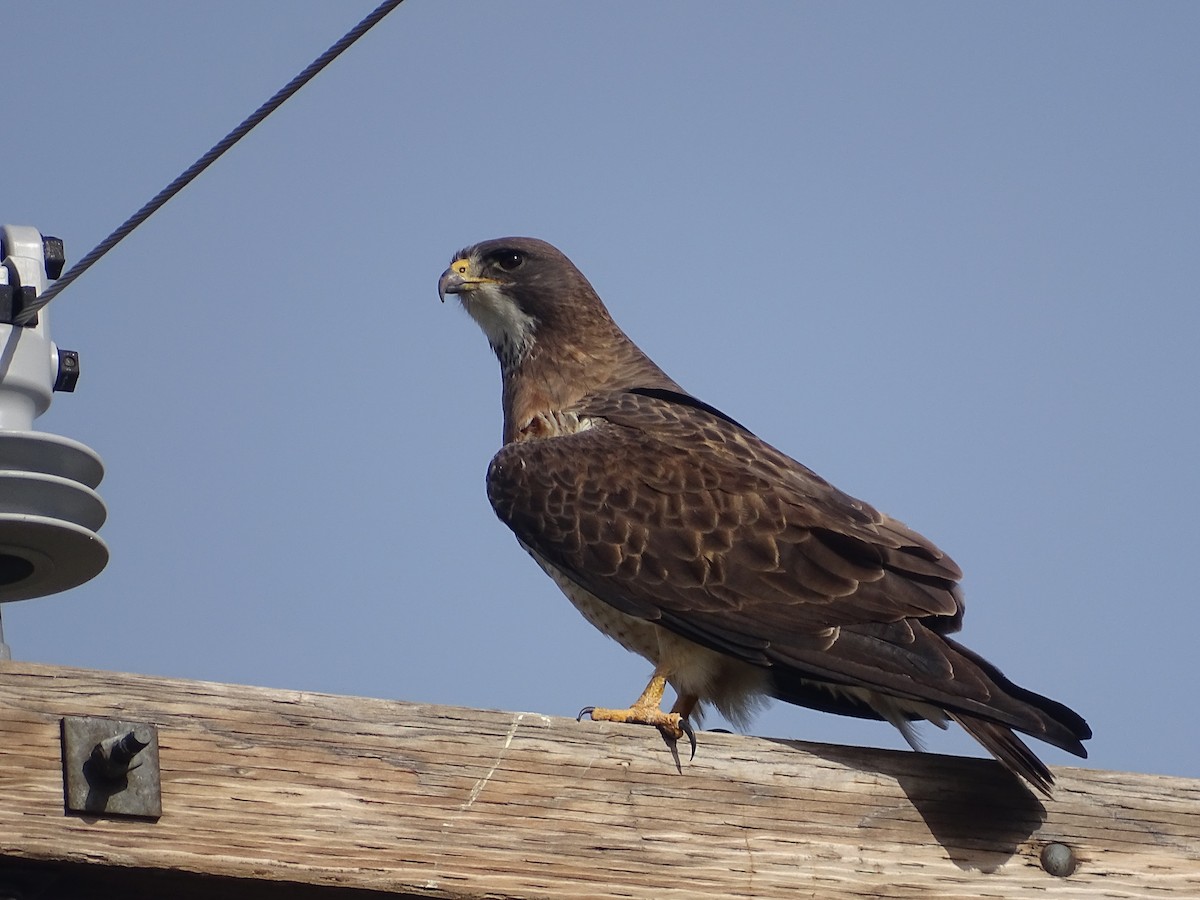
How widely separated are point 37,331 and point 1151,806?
248cm

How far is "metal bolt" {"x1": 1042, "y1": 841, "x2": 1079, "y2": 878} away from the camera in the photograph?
303 centimetres

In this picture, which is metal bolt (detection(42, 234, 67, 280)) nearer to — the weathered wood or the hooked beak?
the weathered wood

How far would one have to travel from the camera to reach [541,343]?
6.20 metres

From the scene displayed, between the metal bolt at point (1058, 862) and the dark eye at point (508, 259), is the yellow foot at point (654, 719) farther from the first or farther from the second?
the dark eye at point (508, 259)

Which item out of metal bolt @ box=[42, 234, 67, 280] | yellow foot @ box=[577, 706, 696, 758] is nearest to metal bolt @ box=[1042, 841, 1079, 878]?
yellow foot @ box=[577, 706, 696, 758]

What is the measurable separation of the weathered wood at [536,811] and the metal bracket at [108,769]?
24 millimetres

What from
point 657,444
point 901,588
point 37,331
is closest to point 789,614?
point 901,588

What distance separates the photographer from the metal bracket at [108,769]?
2463mm

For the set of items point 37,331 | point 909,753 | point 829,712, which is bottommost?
point 829,712

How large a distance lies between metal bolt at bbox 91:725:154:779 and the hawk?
1112 millimetres

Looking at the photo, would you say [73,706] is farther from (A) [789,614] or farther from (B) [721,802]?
(A) [789,614]

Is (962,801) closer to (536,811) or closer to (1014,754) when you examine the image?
(1014,754)

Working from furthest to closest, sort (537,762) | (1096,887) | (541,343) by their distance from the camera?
(541,343)
(1096,887)
(537,762)

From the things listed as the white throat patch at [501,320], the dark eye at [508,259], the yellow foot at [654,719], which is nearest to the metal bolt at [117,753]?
the yellow foot at [654,719]
